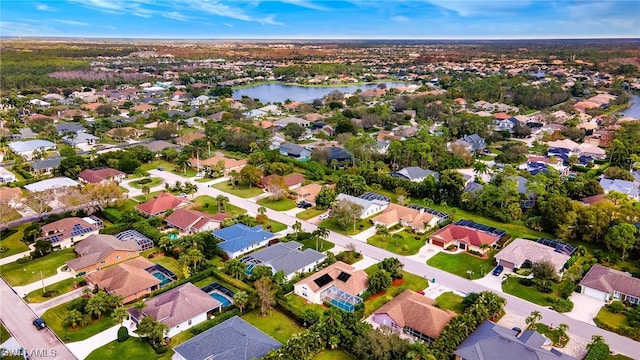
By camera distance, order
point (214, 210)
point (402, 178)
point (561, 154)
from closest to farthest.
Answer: point (214, 210) → point (402, 178) → point (561, 154)

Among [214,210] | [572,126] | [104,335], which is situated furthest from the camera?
[572,126]

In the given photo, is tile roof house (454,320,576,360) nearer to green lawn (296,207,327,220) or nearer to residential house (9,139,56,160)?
green lawn (296,207,327,220)

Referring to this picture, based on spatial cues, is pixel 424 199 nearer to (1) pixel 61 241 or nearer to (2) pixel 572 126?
(1) pixel 61 241

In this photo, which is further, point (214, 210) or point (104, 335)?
point (214, 210)

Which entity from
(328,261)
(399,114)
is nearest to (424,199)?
(328,261)

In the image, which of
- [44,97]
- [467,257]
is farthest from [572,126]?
[44,97]

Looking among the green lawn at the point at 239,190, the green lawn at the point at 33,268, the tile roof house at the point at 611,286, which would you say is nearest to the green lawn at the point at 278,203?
the green lawn at the point at 239,190
